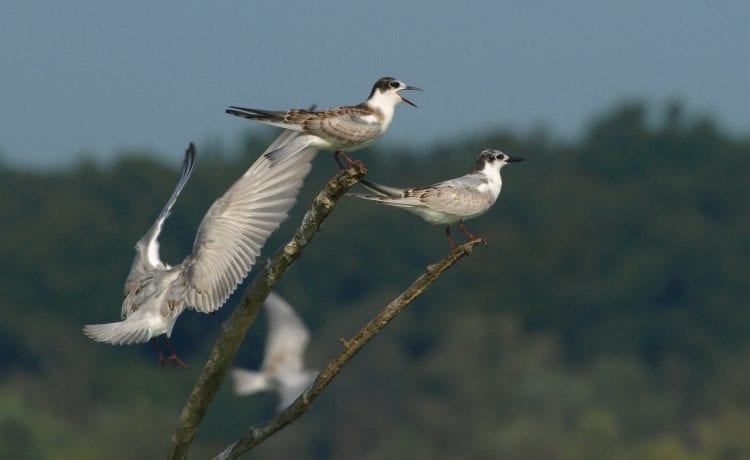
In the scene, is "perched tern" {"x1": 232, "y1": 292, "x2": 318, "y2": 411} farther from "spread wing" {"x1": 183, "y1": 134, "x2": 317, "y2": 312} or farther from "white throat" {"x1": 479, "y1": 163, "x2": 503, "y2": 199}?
"spread wing" {"x1": 183, "y1": 134, "x2": 317, "y2": 312}

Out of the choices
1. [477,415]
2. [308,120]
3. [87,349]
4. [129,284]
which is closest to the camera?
[308,120]

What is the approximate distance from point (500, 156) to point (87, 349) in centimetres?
7555

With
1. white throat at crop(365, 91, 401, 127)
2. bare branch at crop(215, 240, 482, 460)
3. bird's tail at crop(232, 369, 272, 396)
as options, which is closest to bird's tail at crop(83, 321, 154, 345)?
white throat at crop(365, 91, 401, 127)

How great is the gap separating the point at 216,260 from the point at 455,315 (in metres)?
80.8

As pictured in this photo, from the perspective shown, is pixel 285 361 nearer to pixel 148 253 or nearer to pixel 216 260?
pixel 148 253

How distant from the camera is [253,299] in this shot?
9242 mm

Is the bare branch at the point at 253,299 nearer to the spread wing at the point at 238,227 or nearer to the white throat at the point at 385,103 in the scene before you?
the spread wing at the point at 238,227

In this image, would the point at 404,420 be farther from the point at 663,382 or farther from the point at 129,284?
the point at 129,284

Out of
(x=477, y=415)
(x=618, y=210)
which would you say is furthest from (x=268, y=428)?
(x=618, y=210)

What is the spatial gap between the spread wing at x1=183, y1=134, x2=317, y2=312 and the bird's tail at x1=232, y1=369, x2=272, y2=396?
852 centimetres

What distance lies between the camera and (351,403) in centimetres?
8150

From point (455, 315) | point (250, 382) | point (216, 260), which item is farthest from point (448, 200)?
point (455, 315)

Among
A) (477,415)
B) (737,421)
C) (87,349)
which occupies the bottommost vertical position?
(87,349)

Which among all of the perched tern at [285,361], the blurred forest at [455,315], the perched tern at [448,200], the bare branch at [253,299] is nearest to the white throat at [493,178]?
the perched tern at [448,200]
